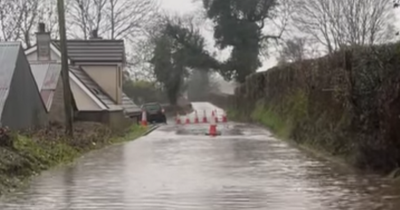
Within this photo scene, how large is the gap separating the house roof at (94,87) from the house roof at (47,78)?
10.6 ft

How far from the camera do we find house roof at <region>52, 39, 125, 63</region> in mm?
45625

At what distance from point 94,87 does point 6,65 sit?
17.2 m

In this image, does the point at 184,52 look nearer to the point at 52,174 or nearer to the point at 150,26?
the point at 150,26

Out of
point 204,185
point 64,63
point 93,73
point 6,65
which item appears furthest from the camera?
point 93,73

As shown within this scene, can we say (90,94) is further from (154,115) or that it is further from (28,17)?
(28,17)

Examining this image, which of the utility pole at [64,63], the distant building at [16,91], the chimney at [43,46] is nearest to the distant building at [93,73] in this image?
the chimney at [43,46]

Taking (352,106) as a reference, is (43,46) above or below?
above

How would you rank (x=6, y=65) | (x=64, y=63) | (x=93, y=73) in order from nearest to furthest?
(x=6, y=65) < (x=64, y=63) < (x=93, y=73)

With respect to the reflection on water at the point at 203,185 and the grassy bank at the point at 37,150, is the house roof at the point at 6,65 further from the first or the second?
the reflection on water at the point at 203,185

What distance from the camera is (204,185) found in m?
15.2

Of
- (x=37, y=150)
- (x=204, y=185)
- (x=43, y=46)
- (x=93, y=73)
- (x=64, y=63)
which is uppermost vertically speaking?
(x=43, y=46)

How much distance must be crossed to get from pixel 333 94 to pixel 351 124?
335 cm

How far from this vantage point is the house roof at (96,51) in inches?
1796

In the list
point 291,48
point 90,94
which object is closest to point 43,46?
point 90,94
